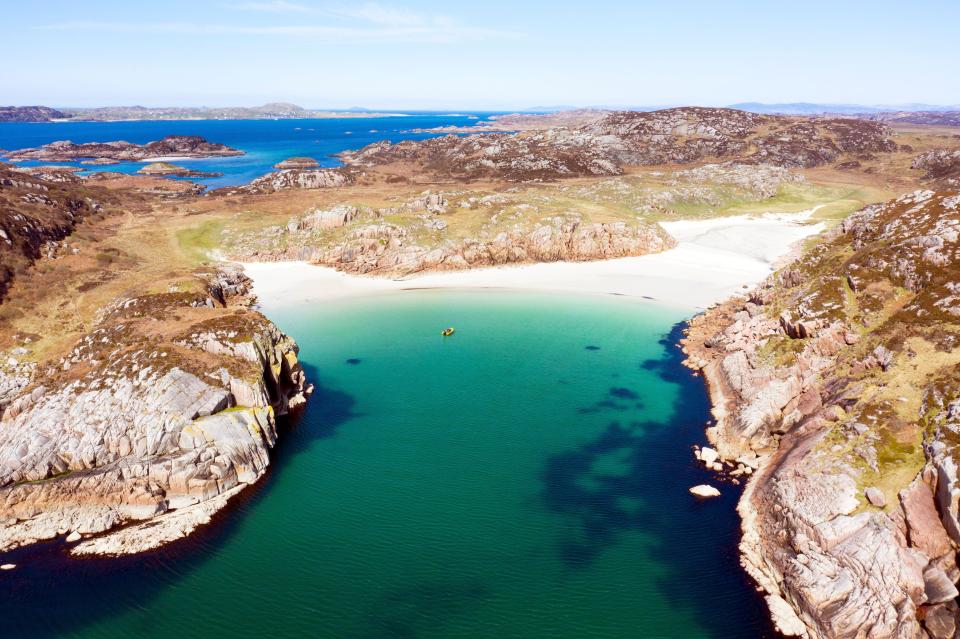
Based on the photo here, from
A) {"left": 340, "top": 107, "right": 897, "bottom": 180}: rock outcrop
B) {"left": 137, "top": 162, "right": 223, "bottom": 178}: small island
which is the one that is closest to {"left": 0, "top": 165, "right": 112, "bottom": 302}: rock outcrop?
{"left": 137, "top": 162, "right": 223, "bottom": 178}: small island

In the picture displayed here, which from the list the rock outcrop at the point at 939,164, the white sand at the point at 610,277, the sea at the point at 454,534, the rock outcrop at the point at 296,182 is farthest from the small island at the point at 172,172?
the rock outcrop at the point at 939,164

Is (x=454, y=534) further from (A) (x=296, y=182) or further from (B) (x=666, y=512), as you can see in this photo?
(A) (x=296, y=182)

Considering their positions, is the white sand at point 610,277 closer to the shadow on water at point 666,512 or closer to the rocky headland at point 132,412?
the rocky headland at point 132,412

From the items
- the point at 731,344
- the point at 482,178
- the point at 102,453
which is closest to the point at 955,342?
the point at 731,344

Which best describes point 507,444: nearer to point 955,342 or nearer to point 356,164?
point 955,342

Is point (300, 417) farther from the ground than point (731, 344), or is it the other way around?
point (731, 344)

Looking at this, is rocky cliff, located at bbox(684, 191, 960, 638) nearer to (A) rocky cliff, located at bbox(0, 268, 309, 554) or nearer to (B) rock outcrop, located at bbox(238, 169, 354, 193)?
(A) rocky cliff, located at bbox(0, 268, 309, 554)

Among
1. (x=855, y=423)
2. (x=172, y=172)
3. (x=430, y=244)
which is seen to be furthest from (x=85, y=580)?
(x=172, y=172)
